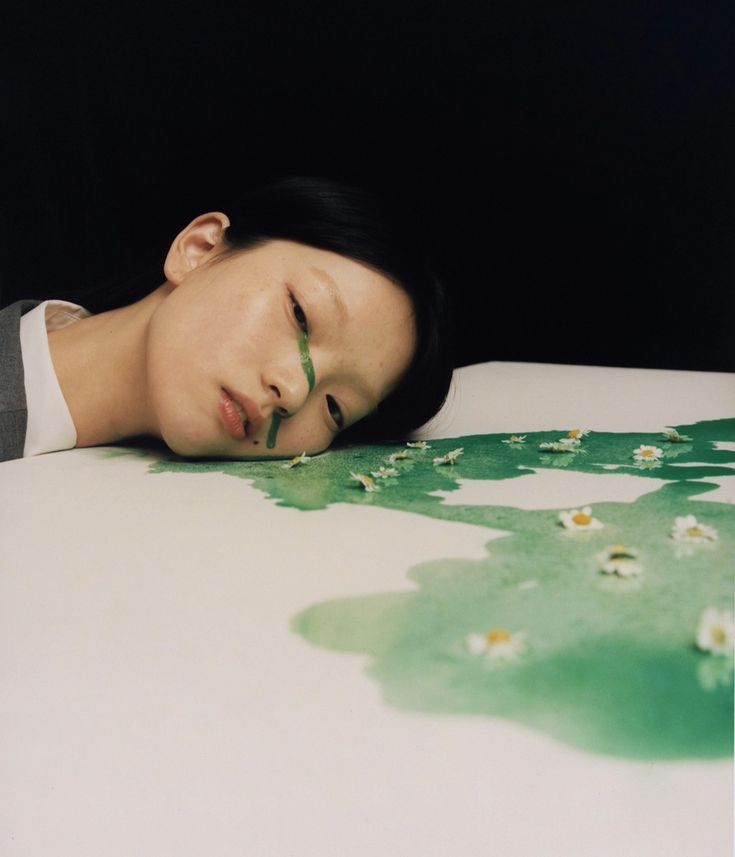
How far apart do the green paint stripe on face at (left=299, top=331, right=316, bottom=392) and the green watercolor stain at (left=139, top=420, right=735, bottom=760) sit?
192 mm

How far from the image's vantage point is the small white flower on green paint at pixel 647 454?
135 cm

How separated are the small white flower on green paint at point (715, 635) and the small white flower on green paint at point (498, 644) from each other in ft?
0.47

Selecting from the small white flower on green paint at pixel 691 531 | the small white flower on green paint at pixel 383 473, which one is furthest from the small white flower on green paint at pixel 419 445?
the small white flower on green paint at pixel 691 531

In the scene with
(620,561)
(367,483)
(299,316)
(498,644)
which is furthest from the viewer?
(299,316)

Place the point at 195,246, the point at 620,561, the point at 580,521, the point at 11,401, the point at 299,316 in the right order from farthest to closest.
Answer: the point at 195,246
the point at 11,401
the point at 299,316
the point at 580,521
the point at 620,561

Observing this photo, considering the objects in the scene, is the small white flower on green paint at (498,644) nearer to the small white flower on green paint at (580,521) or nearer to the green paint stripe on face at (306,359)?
the small white flower on green paint at (580,521)

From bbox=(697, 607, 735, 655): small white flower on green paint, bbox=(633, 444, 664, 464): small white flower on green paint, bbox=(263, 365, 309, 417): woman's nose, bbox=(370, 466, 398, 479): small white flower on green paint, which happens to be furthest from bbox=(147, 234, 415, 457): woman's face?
bbox=(697, 607, 735, 655): small white flower on green paint

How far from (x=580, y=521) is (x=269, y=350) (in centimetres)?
52

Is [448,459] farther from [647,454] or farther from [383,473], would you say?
[647,454]

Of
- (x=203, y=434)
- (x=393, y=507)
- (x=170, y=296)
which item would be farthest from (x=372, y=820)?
(x=170, y=296)

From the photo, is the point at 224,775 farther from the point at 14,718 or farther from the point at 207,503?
the point at 207,503

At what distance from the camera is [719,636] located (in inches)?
27.8

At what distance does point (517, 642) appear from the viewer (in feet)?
2.35

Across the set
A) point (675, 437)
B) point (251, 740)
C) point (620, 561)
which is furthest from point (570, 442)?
point (251, 740)
